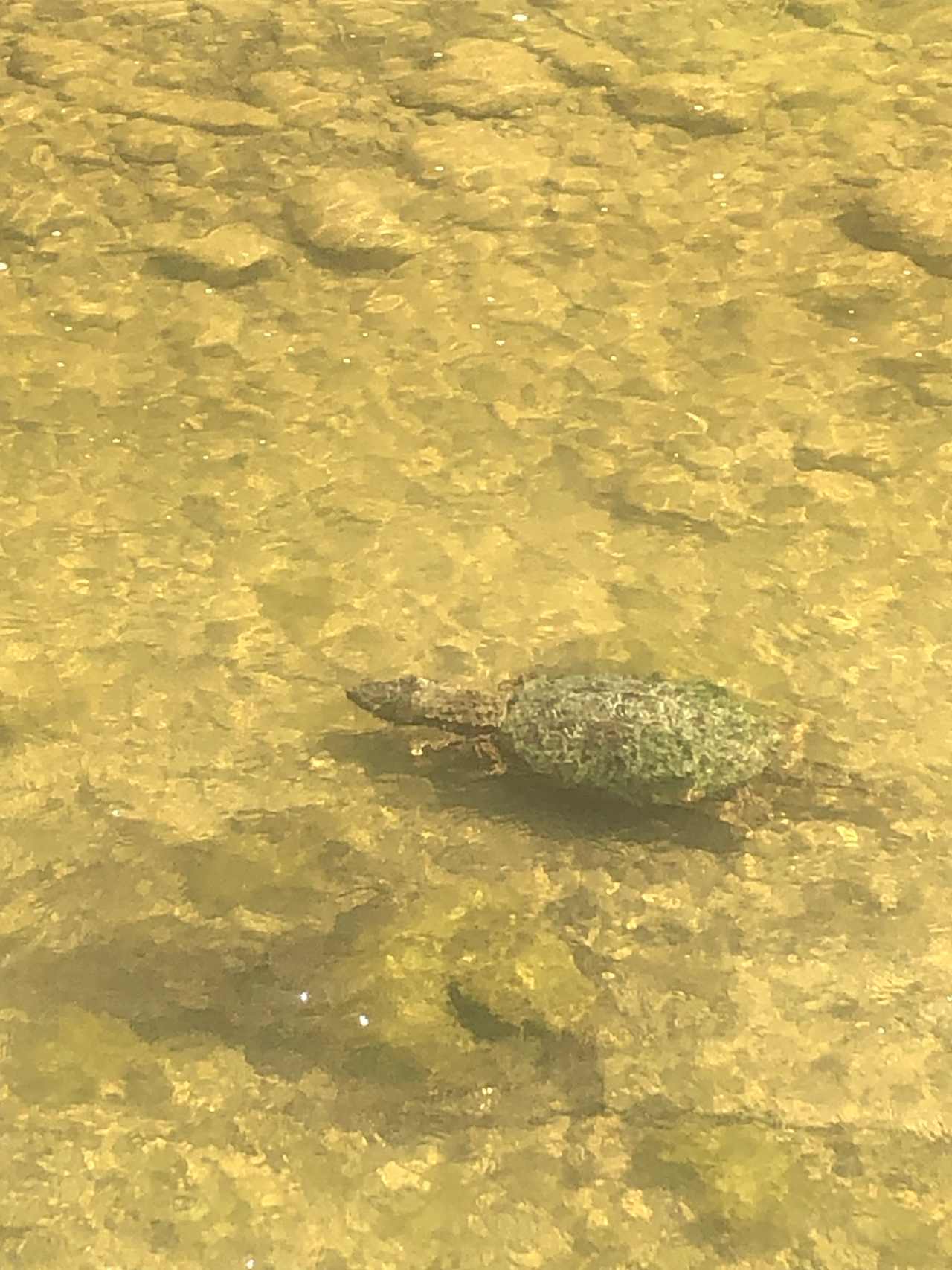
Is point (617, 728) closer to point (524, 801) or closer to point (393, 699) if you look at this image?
point (524, 801)

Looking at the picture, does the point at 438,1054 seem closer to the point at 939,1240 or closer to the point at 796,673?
the point at 939,1240

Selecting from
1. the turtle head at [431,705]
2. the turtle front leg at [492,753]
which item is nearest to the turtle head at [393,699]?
the turtle head at [431,705]

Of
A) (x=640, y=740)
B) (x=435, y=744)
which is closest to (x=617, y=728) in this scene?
(x=640, y=740)

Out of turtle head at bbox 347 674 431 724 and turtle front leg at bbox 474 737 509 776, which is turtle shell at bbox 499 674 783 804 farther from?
turtle head at bbox 347 674 431 724

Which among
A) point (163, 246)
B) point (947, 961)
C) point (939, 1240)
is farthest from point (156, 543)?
point (939, 1240)

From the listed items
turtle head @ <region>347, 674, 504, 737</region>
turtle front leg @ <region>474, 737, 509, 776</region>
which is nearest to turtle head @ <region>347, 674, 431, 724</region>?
turtle head @ <region>347, 674, 504, 737</region>

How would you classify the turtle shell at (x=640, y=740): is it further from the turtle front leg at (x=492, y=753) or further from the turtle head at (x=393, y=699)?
the turtle head at (x=393, y=699)
